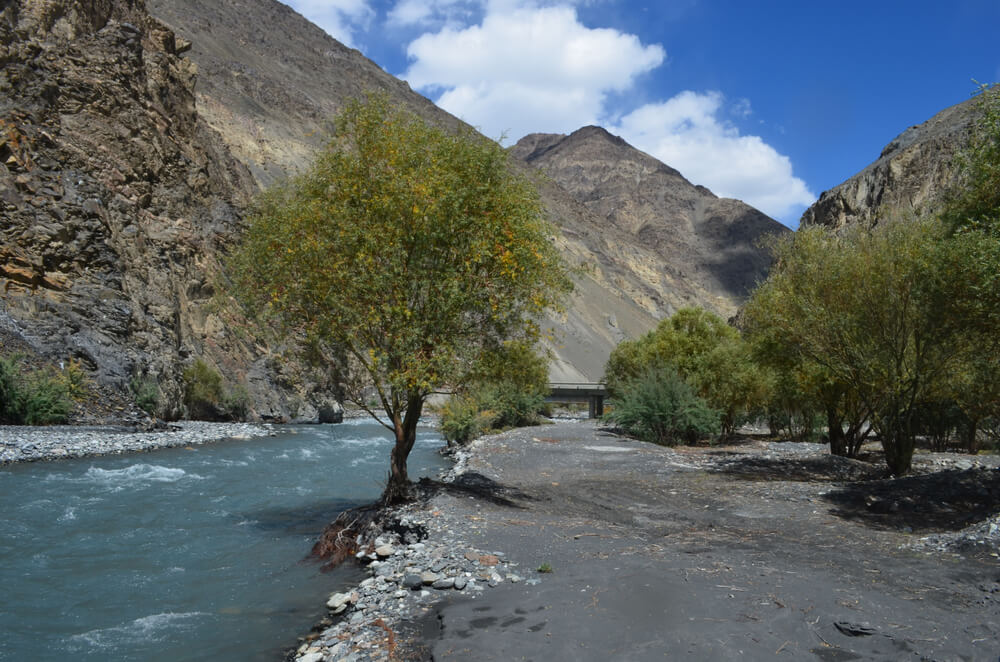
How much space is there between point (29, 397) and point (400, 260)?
22351 millimetres

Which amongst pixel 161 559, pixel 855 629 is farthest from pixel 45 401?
pixel 855 629

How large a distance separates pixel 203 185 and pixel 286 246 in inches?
1964

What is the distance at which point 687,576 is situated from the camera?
7.26 meters

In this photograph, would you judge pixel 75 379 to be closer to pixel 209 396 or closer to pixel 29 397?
pixel 29 397

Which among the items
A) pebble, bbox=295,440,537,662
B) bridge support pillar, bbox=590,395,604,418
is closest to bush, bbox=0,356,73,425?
pebble, bbox=295,440,537,662

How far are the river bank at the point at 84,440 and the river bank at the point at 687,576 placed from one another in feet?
53.0

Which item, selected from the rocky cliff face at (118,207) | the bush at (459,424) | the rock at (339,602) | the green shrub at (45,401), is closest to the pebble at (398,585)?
the rock at (339,602)

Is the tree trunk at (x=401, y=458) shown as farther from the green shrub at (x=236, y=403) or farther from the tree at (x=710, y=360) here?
the green shrub at (x=236, y=403)

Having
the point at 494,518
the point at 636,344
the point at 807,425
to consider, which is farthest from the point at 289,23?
the point at 494,518

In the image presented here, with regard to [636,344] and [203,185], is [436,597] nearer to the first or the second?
[636,344]

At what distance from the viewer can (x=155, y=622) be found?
791 cm

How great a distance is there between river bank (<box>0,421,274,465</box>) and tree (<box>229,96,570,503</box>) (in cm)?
1433

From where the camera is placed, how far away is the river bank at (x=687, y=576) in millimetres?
5590

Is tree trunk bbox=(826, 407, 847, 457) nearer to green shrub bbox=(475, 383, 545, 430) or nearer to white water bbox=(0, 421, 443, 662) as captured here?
green shrub bbox=(475, 383, 545, 430)
